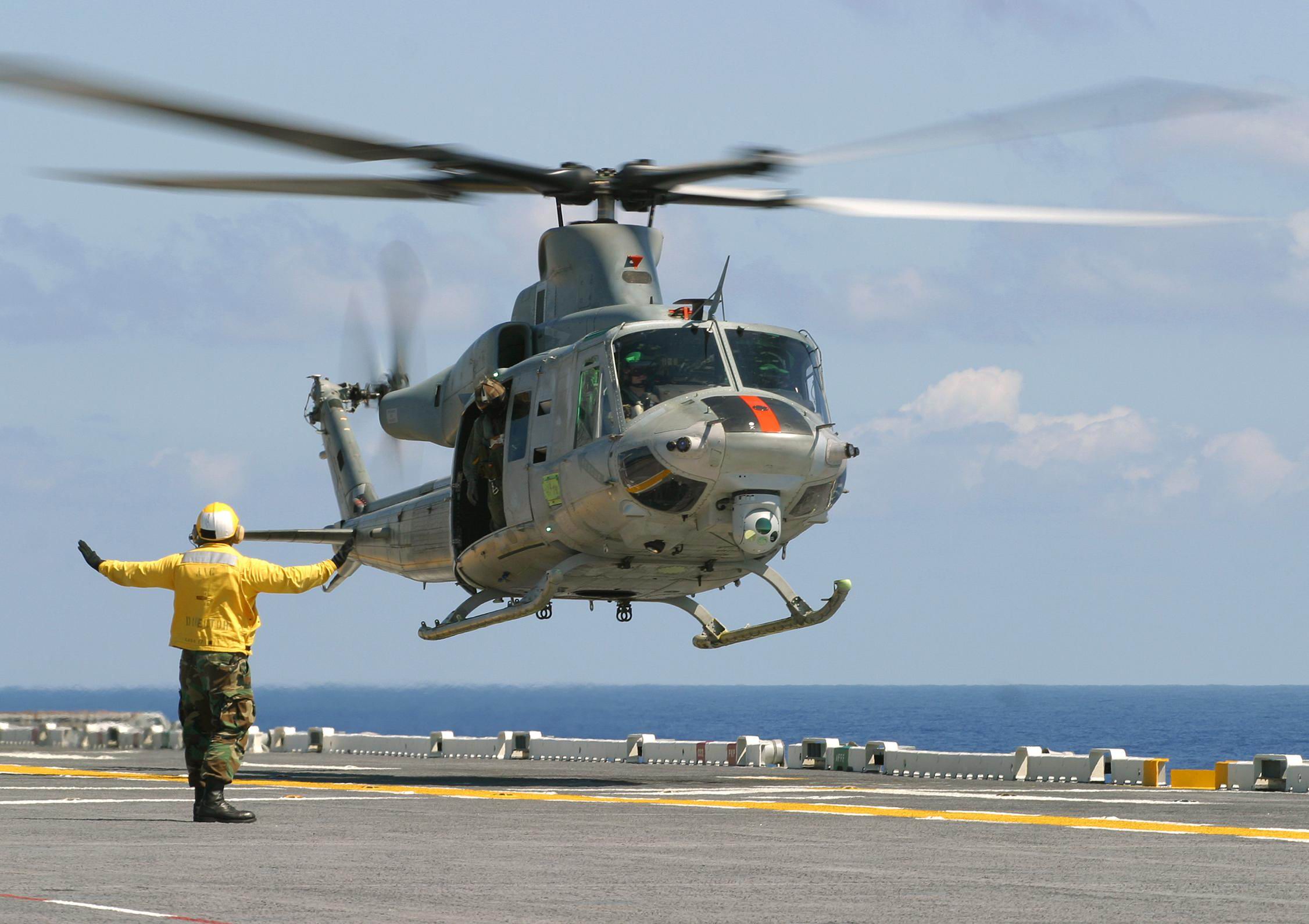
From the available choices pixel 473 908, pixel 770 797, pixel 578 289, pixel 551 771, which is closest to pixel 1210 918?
pixel 473 908

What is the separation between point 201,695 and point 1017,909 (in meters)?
6.25

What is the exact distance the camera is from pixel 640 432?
16922mm

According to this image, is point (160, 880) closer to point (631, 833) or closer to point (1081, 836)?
point (631, 833)

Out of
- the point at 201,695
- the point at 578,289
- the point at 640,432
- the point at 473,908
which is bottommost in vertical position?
the point at 473,908

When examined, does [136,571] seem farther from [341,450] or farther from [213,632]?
[341,450]

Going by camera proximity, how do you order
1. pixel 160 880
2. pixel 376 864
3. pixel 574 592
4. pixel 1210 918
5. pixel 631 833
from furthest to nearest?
pixel 574 592 → pixel 631 833 → pixel 376 864 → pixel 160 880 → pixel 1210 918

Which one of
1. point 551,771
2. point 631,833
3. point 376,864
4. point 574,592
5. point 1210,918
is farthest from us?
point 551,771

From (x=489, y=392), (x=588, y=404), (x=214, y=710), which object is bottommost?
(x=214, y=710)

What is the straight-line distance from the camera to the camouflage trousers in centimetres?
1128

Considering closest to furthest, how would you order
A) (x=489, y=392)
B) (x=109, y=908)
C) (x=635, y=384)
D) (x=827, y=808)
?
(x=109, y=908), (x=827, y=808), (x=635, y=384), (x=489, y=392)

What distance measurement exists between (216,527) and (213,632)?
0.76 metres

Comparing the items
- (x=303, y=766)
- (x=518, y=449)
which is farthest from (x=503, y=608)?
(x=303, y=766)

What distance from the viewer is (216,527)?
11617mm

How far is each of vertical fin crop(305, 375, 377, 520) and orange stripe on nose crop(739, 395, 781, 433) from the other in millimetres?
9788
